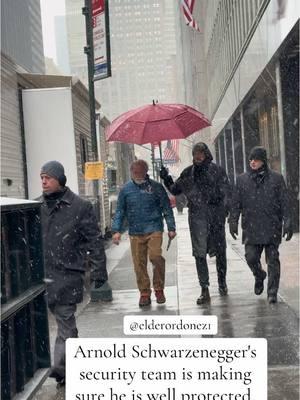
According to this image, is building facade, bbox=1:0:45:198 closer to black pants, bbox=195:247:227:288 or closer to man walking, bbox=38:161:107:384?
black pants, bbox=195:247:227:288

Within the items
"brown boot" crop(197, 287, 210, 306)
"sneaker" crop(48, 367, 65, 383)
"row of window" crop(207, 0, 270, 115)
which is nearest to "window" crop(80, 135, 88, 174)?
"brown boot" crop(197, 287, 210, 306)

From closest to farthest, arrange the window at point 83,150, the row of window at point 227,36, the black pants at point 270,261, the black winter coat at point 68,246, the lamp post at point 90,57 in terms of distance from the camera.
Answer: the black winter coat at point 68,246
the black pants at point 270,261
the lamp post at point 90,57
the window at point 83,150
the row of window at point 227,36

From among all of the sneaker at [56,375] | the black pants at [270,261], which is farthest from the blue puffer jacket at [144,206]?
the sneaker at [56,375]

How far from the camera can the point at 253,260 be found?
739 centimetres

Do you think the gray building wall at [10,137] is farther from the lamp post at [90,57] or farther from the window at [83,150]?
the window at [83,150]

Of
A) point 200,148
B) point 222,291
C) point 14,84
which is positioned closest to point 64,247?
point 200,148

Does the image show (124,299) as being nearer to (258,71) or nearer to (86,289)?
(86,289)

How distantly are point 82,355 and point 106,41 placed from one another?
6.48m

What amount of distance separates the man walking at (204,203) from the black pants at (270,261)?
463 millimetres

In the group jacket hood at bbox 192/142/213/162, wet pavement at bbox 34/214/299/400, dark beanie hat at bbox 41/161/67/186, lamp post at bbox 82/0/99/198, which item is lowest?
wet pavement at bbox 34/214/299/400

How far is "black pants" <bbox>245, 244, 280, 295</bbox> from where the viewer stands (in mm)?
7230

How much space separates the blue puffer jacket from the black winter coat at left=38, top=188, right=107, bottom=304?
2.59 metres

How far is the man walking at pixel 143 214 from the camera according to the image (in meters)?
7.48

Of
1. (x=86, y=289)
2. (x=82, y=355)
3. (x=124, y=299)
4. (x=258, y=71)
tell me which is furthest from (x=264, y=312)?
(x=258, y=71)
